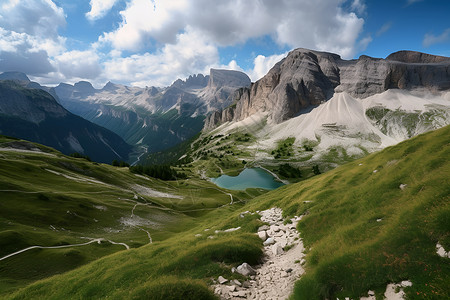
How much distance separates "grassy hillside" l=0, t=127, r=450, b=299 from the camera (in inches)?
492

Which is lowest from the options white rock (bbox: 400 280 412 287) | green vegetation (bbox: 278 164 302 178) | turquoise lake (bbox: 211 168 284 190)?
turquoise lake (bbox: 211 168 284 190)

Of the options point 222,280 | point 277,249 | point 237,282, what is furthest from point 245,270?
point 277,249

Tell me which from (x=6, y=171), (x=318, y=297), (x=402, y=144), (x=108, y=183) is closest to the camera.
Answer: (x=318, y=297)

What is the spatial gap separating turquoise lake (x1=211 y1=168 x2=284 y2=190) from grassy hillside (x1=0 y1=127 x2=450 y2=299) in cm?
12007

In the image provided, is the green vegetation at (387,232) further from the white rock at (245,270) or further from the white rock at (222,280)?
the white rock at (222,280)

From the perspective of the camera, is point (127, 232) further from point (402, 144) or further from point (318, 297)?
point (402, 144)

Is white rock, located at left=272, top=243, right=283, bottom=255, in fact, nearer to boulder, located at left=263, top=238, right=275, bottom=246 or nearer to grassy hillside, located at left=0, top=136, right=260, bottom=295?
boulder, located at left=263, top=238, right=275, bottom=246

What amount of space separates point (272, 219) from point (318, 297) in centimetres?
1717

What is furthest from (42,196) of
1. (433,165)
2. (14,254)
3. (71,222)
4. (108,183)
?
(433,165)

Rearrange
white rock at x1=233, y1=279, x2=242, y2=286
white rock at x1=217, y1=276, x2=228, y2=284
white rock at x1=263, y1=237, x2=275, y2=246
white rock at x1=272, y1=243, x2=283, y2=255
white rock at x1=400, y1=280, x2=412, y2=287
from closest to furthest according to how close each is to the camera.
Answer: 1. white rock at x1=400, y1=280, x2=412, y2=287
2. white rock at x1=233, y1=279, x2=242, y2=286
3. white rock at x1=217, y1=276, x2=228, y2=284
4. white rock at x1=272, y1=243, x2=283, y2=255
5. white rock at x1=263, y1=237, x2=275, y2=246

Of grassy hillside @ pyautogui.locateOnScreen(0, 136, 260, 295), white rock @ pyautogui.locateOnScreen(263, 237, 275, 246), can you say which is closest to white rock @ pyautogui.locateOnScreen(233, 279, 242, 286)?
white rock @ pyautogui.locateOnScreen(263, 237, 275, 246)

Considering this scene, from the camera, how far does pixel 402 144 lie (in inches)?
1171

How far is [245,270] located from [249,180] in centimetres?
14339

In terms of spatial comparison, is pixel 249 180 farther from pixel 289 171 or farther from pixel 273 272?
pixel 273 272
